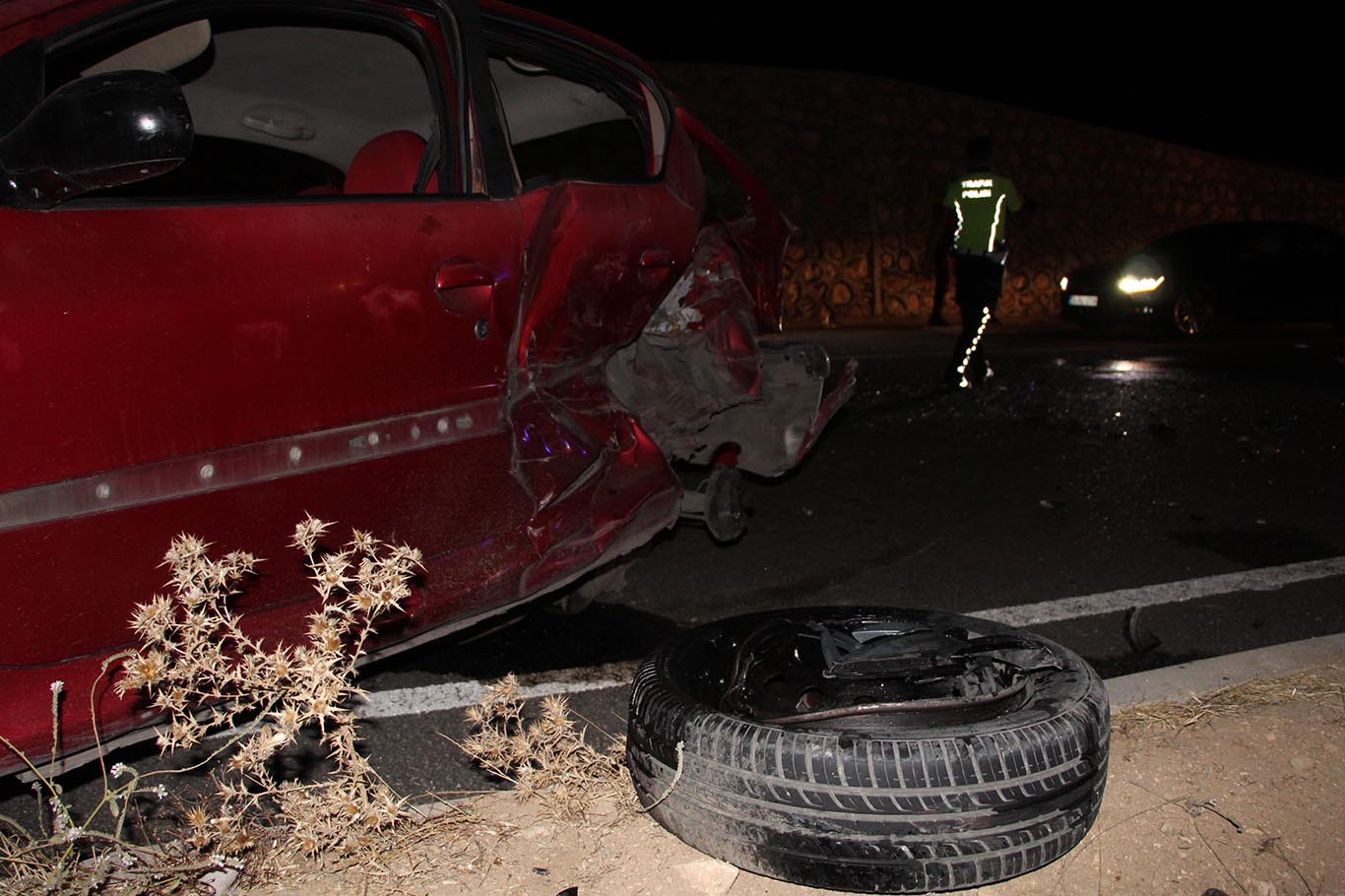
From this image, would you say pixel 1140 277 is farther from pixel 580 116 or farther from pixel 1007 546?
pixel 580 116

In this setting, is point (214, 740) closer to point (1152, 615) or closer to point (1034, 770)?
point (1034, 770)

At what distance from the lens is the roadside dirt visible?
2.19m

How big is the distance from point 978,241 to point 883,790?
819 centimetres

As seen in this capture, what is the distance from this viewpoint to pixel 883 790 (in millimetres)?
2018

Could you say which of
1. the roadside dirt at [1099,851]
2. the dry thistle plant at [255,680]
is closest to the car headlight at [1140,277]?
the roadside dirt at [1099,851]

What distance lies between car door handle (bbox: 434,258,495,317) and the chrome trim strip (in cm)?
24

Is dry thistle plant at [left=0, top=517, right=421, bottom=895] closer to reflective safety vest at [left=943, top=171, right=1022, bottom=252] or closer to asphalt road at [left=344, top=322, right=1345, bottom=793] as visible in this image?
asphalt road at [left=344, top=322, right=1345, bottom=793]

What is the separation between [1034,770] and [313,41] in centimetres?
265

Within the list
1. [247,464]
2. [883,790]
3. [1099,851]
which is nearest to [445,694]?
[247,464]

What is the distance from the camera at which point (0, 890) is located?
1967mm

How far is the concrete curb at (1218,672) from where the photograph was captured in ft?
9.99

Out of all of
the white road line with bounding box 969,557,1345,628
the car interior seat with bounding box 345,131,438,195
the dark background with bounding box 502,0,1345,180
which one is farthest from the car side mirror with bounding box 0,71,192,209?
the dark background with bounding box 502,0,1345,180

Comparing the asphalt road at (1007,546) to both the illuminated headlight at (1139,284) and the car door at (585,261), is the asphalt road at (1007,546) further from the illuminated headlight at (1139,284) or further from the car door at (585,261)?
the illuminated headlight at (1139,284)

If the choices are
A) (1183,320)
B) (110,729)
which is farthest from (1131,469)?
(1183,320)
